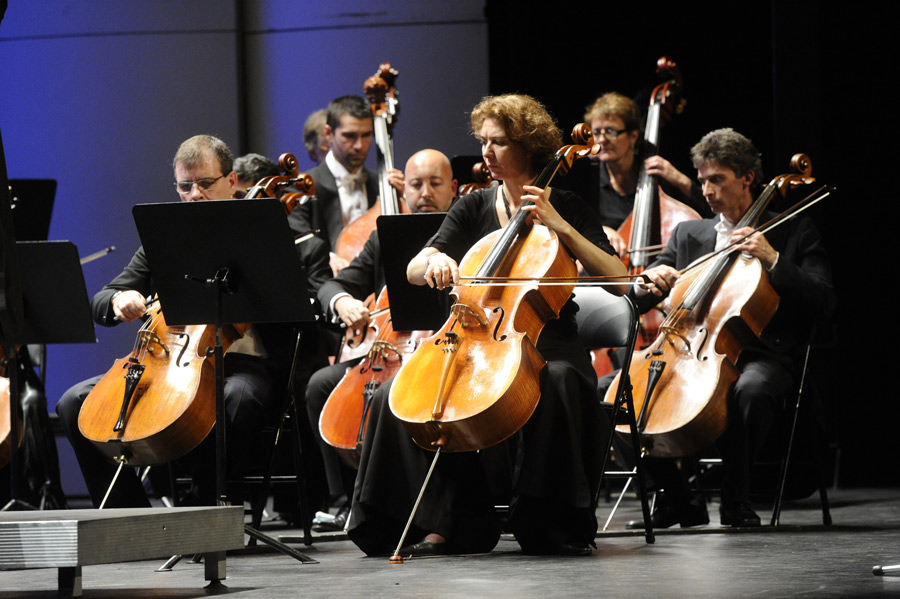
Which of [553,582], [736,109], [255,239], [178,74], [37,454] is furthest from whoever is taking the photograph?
[178,74]

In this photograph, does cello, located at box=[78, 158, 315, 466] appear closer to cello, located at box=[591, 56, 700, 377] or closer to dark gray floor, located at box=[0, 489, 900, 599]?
dark gray floor, located at box=[0, 489, 900, 599]

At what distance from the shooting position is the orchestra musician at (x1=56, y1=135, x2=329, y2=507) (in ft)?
11.5

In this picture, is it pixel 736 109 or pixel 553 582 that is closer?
pixel 553 582

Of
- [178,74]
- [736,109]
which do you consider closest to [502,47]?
[736,109]

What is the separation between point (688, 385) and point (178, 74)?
3264 millimetres

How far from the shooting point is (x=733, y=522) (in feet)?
12.2

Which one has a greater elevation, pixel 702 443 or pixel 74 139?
pixel 74 139

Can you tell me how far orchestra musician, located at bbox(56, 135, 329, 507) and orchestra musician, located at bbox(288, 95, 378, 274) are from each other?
109 cm

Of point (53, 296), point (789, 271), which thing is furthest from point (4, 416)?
point (789, 271)

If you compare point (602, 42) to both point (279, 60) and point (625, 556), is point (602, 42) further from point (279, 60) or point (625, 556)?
point (625, 556)

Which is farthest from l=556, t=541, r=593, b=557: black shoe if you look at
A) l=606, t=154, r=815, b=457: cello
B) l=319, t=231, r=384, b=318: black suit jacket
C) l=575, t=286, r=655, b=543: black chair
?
l=319, t=231, r=384, b=318: black suit jacket

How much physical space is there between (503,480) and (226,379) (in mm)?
885

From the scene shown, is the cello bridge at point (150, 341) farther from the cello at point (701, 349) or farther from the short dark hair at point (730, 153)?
the short dark hair at point (730, 153)

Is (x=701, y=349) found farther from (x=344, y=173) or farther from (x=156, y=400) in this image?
(x=344, y=173)
